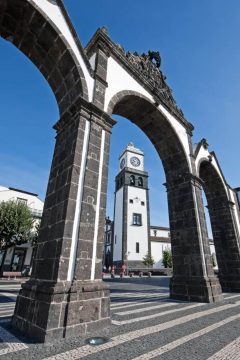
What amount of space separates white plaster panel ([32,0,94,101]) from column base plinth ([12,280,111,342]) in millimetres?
4167

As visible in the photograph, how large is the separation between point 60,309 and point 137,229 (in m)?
27.1

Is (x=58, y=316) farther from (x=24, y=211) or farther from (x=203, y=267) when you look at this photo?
(x=24, y=211)

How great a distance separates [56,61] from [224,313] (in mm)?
7284

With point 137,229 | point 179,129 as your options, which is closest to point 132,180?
point 137,229

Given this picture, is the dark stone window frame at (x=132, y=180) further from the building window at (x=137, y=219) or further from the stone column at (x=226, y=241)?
the stone column at (x=226, y=241)

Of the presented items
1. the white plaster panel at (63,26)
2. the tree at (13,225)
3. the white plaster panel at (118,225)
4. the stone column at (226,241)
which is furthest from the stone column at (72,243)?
the white plaster panel at (118,225)

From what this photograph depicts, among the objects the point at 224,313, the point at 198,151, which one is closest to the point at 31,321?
the point at 224,313

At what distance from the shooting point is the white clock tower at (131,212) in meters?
27.9

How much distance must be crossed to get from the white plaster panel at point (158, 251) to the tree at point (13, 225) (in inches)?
892

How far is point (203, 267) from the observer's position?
6785 millimetres

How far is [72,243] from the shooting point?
373 cm

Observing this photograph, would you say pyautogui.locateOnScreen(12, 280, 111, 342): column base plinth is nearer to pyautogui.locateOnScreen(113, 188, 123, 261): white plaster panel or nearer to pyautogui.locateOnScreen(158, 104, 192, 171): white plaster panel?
pyautogui.locateOnScreen(158, 104, 192, 171): white plaster panel

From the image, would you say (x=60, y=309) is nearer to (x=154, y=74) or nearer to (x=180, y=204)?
(x=180, y=204)

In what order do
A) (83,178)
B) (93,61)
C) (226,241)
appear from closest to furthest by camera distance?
(83,178)
(93,61)
(226,241)
